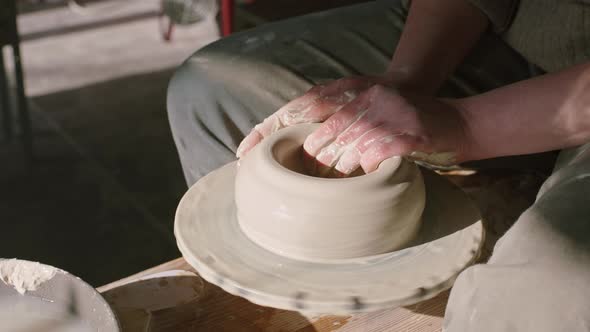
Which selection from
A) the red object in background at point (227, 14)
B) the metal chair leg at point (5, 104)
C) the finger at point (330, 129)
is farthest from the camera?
the red object in background at point (227, 14)

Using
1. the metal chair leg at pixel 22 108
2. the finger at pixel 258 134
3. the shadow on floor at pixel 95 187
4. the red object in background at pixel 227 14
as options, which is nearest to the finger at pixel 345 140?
the finger at pixel 258 134

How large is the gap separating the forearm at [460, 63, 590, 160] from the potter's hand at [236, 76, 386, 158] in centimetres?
18

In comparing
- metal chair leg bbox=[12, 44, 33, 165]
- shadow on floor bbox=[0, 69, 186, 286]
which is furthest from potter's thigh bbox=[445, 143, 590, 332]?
metal chair leg bbox=[12, 44, 33, 165]

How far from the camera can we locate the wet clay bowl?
915 millimetres

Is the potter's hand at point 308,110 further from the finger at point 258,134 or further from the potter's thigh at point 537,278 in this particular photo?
the potter's thigh at point 537,278

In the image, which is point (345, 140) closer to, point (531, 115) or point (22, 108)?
point (531, 115)

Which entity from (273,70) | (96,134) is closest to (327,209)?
(273,70)

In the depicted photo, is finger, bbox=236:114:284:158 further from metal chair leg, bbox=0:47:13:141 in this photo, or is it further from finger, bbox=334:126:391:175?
metal chair leg, bbox=0:47:13:141

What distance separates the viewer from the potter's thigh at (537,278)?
783 millimetres

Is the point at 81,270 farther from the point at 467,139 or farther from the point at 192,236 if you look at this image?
the point at 467,139

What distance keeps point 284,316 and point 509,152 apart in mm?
417

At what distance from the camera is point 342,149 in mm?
1006

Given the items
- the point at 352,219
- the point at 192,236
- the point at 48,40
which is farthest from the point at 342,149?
the point at 48,40

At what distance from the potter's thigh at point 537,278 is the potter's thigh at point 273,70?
1.61 ft
